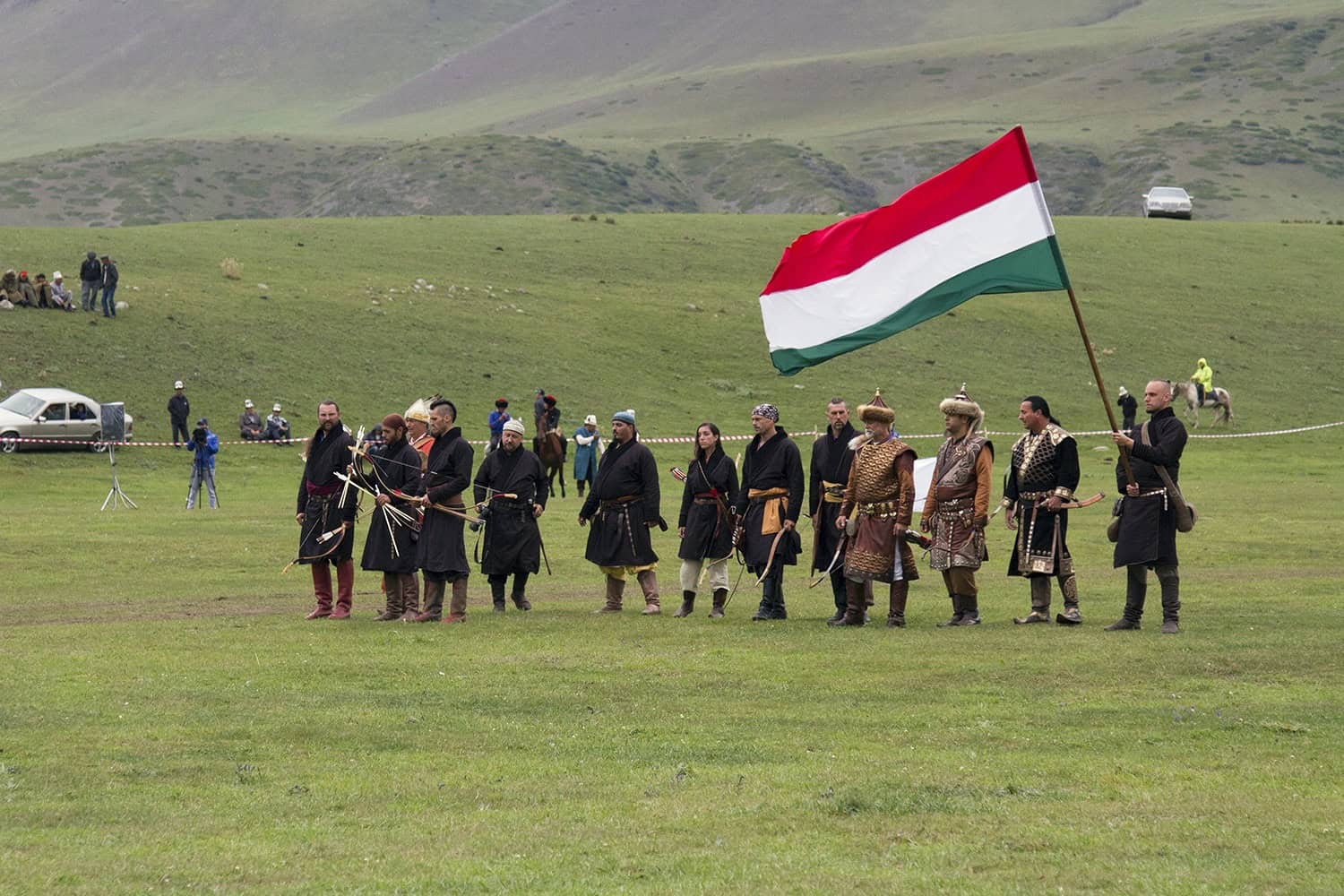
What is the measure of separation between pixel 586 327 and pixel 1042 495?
4010 cm

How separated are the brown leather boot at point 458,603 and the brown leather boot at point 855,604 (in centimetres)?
353

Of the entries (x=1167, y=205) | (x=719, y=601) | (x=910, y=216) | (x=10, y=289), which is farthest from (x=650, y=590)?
(x=1167, y=205)

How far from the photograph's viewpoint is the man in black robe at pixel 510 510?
58.0 feet

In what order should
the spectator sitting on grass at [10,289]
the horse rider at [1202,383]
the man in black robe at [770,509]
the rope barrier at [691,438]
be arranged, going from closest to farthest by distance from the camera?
1. the man in black robe at [770,509]
2. the rope barrier at [691,438]
3. the spectator sitting on grass at [10,289]
4. the horse rider at [1202,383]

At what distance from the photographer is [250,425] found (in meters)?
41.0

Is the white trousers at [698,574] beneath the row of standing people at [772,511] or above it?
beneath

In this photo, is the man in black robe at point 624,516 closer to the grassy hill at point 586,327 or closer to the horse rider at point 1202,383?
the grassy hill at point 586,327

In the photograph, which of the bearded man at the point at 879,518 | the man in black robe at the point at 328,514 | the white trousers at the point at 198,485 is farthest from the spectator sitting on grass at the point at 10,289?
the bearded man at the point at 879,518

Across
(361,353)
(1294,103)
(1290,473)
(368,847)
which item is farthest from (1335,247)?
(1294,103)

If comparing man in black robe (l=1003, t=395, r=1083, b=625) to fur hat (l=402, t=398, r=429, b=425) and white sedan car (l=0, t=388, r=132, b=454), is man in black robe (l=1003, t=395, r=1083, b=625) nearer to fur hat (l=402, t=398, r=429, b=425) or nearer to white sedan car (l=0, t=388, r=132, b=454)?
fur hat (l=402, t=398, r=429, b=425)

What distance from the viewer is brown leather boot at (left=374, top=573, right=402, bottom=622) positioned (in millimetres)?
17188

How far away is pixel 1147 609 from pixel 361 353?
3531 centimetres

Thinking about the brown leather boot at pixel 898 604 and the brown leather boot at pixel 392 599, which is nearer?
the brown leather boot at pixel 898 604

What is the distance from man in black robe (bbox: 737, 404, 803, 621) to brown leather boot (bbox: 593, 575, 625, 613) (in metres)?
1.36
